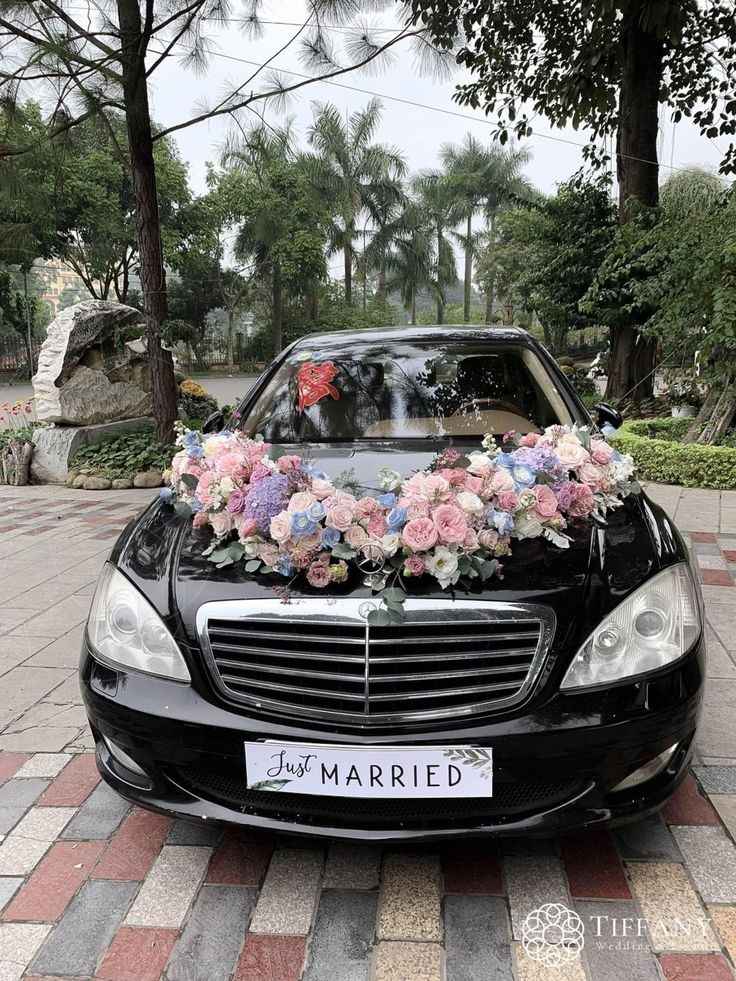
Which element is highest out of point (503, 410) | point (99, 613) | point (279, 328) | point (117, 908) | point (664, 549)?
point (279, 328)

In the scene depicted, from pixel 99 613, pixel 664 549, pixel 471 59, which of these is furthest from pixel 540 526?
pixel 471 59

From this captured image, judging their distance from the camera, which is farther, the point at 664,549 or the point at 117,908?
the point at 664,549

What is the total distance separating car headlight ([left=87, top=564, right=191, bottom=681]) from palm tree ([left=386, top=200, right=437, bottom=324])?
41566mm

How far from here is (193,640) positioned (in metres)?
1.88

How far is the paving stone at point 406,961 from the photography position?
1.69m

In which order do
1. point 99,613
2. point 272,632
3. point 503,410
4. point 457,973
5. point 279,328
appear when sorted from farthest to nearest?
point 279,328, point 503,410, point 99,613, point 272,632, point 457,973

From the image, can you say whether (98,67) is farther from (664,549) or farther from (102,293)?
(102,293)

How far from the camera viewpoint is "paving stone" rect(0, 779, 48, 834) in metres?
2.31

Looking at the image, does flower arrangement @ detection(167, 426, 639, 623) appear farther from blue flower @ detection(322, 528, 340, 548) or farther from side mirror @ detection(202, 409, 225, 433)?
side mirror @ detection(202, 409, 225, 433)

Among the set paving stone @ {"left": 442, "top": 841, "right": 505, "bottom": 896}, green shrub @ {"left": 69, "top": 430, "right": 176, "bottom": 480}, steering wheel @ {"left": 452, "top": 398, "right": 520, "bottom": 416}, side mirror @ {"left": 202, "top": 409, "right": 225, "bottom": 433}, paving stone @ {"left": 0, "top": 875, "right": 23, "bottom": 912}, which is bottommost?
paving stone @ {"left": 0, "top": 875, "right": 23, "bottom": 912}

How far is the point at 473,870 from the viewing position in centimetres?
202

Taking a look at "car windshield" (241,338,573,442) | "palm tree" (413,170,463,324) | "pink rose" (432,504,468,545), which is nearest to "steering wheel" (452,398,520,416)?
"car windshield" (241,338,573,442)

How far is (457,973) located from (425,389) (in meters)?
2.10

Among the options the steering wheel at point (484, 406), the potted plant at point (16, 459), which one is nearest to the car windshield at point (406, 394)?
the steering wheel at point (484, 406)
